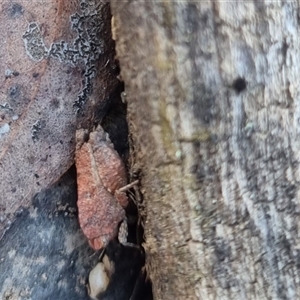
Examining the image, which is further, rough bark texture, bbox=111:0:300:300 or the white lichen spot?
the white lichen spot

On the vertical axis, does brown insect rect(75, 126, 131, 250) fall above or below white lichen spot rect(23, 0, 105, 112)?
below

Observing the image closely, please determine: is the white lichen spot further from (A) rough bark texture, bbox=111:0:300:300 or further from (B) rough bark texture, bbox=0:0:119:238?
(A) rough bark texture, bbox=111:0:300:300

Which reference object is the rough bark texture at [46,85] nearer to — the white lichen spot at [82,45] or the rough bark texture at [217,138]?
the white lichen spot at [82,45]

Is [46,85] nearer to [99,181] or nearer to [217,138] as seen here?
[99,181]

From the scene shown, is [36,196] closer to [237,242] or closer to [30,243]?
[30,243]

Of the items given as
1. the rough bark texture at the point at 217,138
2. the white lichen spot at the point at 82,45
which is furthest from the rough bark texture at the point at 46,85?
the rough bark texture at the point at 217,138

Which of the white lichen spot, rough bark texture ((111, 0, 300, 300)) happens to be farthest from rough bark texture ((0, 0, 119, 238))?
rough bark texture ((111, 0, 300, 300))
